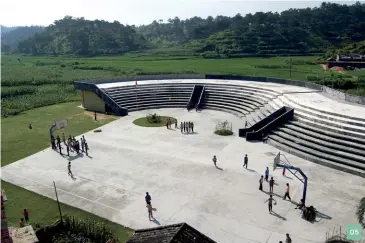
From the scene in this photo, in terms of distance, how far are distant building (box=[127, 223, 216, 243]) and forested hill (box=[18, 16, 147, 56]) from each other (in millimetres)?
102787

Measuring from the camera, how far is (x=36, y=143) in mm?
25578

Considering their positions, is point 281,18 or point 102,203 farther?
point 281,18

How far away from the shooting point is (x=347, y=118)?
22.1 meters

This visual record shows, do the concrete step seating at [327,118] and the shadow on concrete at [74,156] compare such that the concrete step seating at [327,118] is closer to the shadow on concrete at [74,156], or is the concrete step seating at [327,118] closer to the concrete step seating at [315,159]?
the concrete step seating at [315,159]

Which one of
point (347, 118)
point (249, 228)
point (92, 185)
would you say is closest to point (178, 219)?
point (249, 228)

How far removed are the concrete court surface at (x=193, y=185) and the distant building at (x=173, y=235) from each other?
463 centimetres

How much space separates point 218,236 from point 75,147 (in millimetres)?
13503

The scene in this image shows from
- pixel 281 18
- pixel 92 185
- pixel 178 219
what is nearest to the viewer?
pixel 178 219

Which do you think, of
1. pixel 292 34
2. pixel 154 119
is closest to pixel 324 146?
pixel 154 119

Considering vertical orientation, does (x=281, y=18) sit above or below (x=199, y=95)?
above

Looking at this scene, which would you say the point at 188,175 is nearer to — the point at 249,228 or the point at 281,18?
the point at 249,228

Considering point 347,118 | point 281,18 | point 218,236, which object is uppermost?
point 281,18

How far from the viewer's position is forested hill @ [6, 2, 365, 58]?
85188mm

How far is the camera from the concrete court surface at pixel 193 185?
47.6ft
